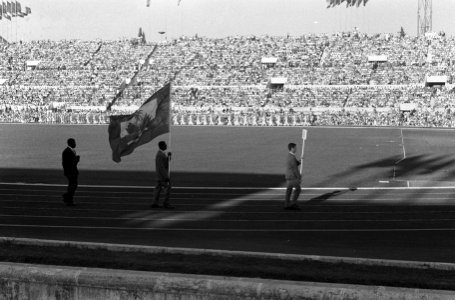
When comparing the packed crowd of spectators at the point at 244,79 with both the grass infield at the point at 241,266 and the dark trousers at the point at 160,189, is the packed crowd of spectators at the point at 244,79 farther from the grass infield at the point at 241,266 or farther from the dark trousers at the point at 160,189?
the grass infield at the point at 241,266

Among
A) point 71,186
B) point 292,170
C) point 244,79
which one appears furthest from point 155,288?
point 244,79

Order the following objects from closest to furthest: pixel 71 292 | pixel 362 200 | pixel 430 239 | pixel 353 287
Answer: pixel 353 287, pixel 71 292, pixel 430 239, pixel 362 200

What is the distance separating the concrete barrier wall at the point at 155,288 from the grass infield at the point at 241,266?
0.95 m

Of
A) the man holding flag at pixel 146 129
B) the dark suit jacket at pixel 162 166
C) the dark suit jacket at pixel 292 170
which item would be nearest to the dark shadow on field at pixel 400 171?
the dark suit jacket at pixel 292 170

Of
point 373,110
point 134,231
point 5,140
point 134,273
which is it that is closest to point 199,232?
point 134,231

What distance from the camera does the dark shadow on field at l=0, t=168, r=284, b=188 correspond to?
72.4 feet

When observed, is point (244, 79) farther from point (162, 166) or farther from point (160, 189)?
point (162, 166)

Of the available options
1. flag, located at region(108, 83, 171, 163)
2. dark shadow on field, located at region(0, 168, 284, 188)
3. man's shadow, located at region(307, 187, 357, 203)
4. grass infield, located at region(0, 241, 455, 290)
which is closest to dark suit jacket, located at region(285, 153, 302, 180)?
man's shadow, located at region(307, 187, 357, 203)

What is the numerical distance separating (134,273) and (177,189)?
43.3 ft

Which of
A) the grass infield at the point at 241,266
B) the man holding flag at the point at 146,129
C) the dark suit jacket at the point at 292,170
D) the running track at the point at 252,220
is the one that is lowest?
the running track at the point at 252,220

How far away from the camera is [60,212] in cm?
1622

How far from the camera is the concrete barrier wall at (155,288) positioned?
6680mm

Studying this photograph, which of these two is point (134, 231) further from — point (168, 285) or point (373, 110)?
point (373, 110)

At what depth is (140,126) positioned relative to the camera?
15.9 meters
